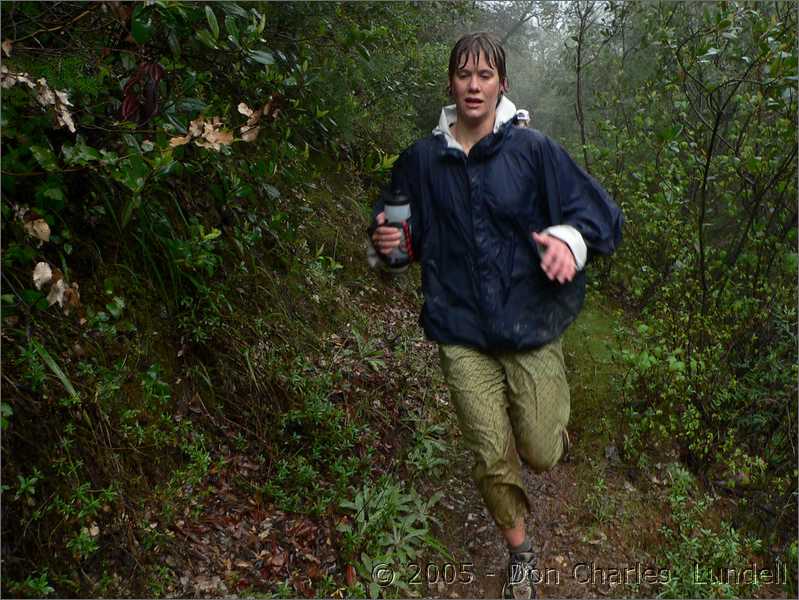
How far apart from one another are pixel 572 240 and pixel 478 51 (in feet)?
3.39

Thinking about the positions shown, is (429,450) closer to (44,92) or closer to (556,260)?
(556,260)

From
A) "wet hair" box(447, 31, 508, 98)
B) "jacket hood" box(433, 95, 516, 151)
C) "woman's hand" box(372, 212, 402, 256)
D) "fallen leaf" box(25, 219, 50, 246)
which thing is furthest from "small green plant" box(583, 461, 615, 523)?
"fallen leaf" box(25, 219, 50, 246)

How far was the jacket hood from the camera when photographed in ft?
10.9

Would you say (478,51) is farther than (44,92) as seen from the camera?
Yes

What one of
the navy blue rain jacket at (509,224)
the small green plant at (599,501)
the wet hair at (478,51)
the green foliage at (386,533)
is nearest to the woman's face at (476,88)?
the wet hair at (478,51)

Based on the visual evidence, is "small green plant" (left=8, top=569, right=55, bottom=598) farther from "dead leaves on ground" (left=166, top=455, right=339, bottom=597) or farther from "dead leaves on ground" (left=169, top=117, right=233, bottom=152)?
"dead leaves on ground" (left=169, top=117, right=233, bottom=152)

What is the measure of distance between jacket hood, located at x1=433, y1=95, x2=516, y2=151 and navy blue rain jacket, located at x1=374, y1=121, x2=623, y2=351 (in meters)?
0.03

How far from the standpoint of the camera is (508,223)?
131 inches

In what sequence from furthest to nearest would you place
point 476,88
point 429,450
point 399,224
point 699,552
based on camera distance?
1. point 429,450
2. point 699,552
3. point 399,224
4. point 476,88

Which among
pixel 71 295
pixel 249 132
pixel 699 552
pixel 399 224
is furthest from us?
pixel 699 552

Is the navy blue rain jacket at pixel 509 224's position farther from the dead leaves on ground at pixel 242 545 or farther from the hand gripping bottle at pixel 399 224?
the dead leaves on ground at pixel 242 545

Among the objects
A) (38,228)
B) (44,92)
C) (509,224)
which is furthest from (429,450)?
(44,92)

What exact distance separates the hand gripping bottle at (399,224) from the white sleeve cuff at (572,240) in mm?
674

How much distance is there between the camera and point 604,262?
7648 millimetres
